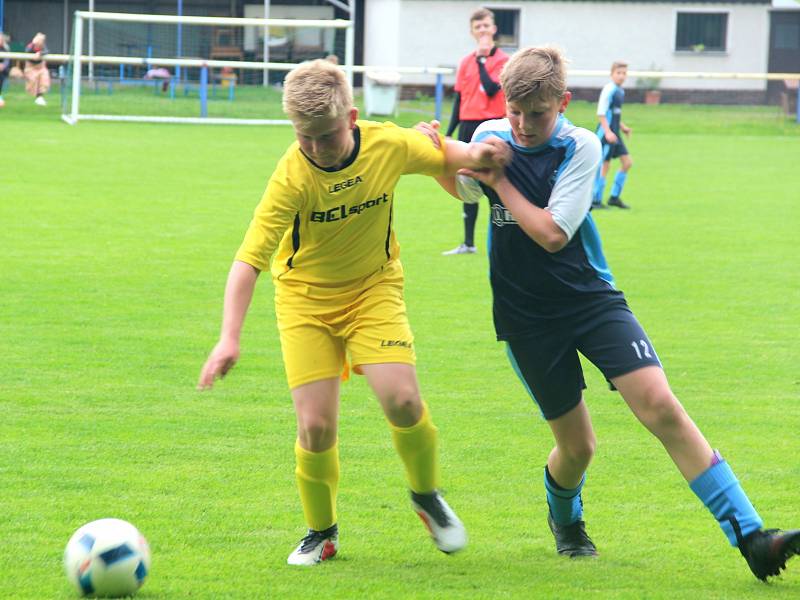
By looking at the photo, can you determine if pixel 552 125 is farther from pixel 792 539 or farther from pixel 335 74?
pixel 792 539

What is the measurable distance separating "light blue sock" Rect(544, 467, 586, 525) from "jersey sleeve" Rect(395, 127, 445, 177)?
1.26 metres

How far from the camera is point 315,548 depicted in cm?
467

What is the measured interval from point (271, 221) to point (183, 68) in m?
29.8

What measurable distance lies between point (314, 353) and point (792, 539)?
1.75 meters

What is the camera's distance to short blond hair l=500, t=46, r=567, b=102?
4.27 meters

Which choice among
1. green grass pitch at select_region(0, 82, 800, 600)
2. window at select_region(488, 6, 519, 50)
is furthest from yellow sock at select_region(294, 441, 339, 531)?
window at select_region(488, 6, 519, 50)

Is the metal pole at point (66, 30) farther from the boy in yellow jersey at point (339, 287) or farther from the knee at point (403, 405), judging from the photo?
the knee at point (403, 405)

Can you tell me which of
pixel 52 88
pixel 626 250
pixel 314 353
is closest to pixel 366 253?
pixel 314 353

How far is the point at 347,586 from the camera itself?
14.4 ft

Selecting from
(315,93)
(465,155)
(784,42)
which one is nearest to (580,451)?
(465,155)

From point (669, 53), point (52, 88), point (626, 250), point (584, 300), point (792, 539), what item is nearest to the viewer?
point (792, 539)

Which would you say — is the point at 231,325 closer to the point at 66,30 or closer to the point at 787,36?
the point at 66,30

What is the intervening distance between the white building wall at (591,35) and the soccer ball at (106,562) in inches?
1472

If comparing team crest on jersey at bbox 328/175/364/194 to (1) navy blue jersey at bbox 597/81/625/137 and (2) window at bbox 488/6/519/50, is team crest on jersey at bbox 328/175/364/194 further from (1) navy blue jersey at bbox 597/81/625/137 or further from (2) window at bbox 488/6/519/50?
(2) window at bbox 488/6/519/50
